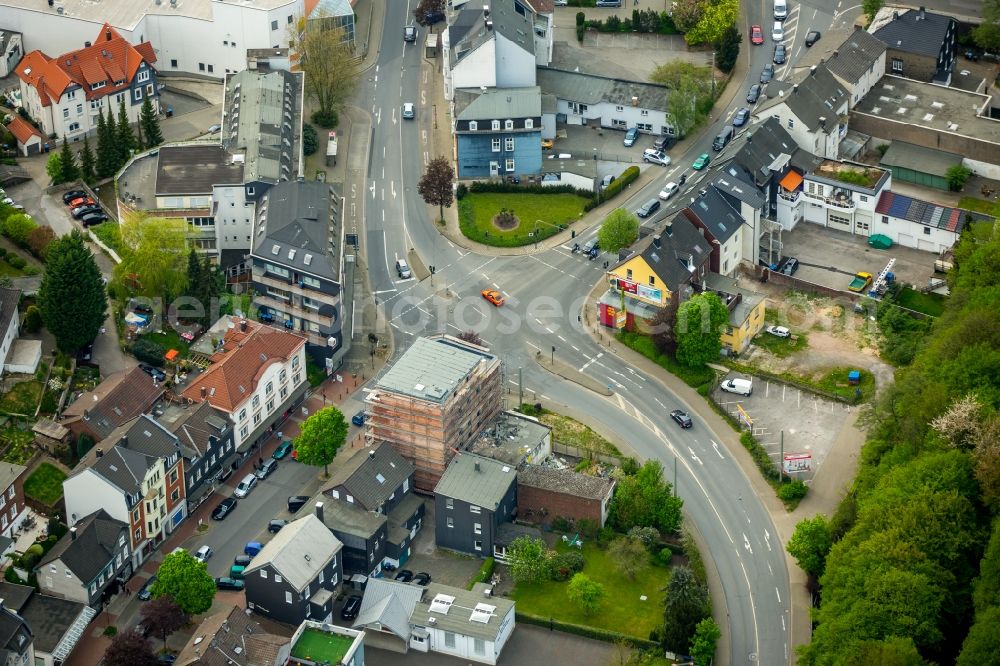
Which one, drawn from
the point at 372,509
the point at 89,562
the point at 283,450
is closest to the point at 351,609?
the point at 372,509

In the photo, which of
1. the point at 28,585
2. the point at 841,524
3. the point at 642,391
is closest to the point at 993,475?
the point at 841,524

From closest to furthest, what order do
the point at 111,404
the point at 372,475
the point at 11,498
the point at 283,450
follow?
1. the point at 11,498
2. the point at 372,475
3. the point at 111,404
4. the point at 283,450

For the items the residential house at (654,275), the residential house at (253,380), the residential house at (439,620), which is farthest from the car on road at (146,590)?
the residential house at (654,275)

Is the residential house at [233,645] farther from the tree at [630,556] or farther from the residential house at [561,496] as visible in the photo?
the tree at [630,556]

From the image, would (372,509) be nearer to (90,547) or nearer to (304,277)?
(90,547)

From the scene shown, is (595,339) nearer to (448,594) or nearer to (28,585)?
(448,594)
